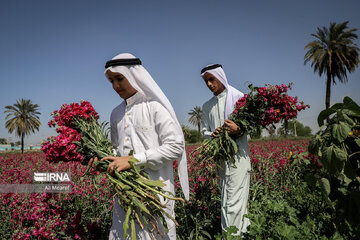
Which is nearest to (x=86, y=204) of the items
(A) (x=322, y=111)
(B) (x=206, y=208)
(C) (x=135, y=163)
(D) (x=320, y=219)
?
(B) (x=206, y=208)

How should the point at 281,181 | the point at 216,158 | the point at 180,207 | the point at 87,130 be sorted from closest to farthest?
the point at 87,130, the point at 216,158, the point at 180,207, the point at 281,181

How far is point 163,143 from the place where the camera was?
1655mm

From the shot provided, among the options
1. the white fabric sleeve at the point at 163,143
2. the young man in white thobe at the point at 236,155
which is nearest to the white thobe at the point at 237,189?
the young man in white thobe at the point at 236,155

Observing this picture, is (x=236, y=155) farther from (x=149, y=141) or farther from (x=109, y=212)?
(x=109, y=212)

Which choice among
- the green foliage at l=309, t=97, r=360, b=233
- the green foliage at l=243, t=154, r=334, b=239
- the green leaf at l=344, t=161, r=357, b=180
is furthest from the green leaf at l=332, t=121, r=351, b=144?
the green foliage at l=243, t=154, r=334, b=239

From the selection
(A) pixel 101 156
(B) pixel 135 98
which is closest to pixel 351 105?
(B) pixel 135 98

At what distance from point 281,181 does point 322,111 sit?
15.2 feet

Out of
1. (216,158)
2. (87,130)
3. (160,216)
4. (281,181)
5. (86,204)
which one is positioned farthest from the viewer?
(281,181)

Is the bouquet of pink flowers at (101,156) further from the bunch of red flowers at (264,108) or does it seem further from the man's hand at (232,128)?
the bunch of red flowers at (264,108)

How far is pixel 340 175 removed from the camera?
113cm

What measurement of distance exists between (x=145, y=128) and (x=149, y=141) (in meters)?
0.11

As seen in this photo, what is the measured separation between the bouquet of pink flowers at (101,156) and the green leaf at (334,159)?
2.87ft

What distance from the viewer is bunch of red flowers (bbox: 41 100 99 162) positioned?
1.71 meters

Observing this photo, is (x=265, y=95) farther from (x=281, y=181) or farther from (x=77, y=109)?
(x=281, y=181)
